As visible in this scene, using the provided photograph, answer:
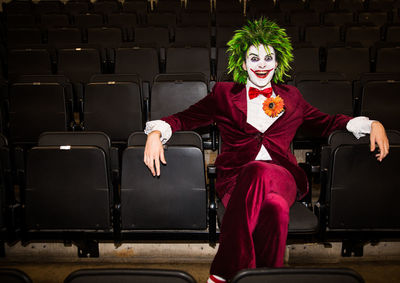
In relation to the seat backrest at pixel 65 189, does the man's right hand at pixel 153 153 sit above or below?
above

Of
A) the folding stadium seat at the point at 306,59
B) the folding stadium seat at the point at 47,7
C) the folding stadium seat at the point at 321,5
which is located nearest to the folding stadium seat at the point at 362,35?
the folding stadium seat at the point at 306,59

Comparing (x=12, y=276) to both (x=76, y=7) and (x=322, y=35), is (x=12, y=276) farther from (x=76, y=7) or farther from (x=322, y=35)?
(x=76, y=7)

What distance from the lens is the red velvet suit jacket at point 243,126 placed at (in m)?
0.92

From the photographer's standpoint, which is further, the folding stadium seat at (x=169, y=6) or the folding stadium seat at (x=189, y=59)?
the folding stadium seat at (x=169, y=6)

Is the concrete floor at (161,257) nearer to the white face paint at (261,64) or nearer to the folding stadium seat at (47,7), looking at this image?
the white face paint at (261,64)

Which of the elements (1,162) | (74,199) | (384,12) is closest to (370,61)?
(384,12)

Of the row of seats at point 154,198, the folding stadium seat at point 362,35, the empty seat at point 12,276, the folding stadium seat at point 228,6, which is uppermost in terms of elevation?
the folding stadium seat at point 228,6

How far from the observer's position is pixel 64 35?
239 cm

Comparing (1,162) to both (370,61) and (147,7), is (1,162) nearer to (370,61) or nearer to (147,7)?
(370,61)

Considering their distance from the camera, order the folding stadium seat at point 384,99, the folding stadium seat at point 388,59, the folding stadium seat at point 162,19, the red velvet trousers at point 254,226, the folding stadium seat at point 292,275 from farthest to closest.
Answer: the folding stadium seat at point 162,19
the folding stadium seat at point 388,59
the folding stadium seat at point 384,99
the red velvet trousers at point 254,226
the folding stadium seat at point 292,275

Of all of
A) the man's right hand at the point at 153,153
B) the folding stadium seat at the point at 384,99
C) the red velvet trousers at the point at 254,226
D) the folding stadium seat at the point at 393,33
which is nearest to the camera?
the red velvet trousers at the point at 254,226

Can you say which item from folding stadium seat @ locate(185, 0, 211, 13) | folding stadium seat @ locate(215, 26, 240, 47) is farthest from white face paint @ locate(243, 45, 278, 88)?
→ folding stadium seat @ locate(185, 0, 211, 13)

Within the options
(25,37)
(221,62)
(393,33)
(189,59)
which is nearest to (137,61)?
(189,59)

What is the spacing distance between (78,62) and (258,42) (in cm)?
128
